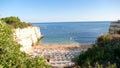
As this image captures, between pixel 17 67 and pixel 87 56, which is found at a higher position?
pixel 17 67

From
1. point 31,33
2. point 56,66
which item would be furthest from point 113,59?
point 31,33

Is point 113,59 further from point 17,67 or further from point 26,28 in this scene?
point 26,28

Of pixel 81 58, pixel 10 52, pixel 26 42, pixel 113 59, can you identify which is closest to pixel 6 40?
pixel 10 52

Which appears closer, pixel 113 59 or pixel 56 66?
pixel 113 59

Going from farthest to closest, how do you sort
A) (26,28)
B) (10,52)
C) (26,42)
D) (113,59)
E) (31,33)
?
(31,33)
(26,28)
(26,42)
(113,59)
(10,52)

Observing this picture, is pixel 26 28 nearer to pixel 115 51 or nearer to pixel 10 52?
pixel 115 51

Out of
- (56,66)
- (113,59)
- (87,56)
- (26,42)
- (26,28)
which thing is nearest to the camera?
(113,59)

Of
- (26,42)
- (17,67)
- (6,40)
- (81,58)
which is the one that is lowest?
(26,42)
